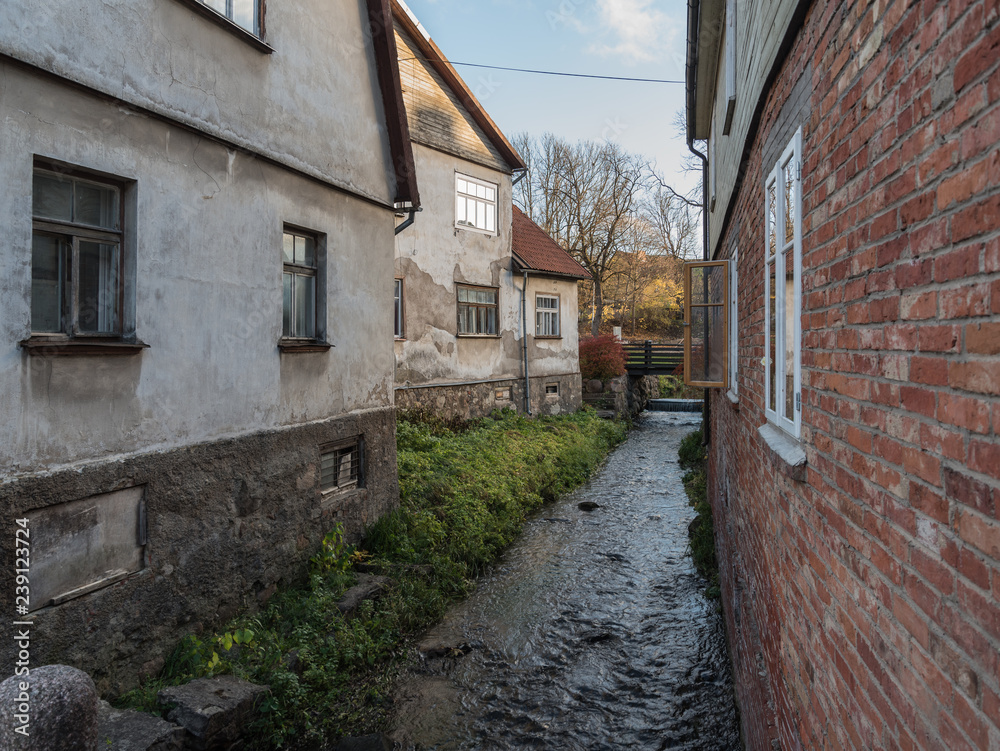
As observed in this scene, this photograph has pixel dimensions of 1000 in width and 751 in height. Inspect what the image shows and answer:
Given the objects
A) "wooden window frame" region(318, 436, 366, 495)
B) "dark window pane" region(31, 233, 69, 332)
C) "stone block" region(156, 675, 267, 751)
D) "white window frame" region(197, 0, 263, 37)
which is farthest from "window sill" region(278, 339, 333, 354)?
"stone block" region(156, 675, 267, 751)

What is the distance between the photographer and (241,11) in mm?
6258

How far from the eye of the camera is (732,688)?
5.62 m

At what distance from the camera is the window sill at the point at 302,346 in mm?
6751

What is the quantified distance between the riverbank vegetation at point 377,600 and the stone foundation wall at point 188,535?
0.76 ft

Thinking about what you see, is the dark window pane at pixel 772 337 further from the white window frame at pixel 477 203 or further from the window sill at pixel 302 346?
the white window frame at pixel 477 203

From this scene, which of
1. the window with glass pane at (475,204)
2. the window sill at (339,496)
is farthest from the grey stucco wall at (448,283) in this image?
the window sill at (339,496)

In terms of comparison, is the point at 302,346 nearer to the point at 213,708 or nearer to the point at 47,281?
the point at 47,281

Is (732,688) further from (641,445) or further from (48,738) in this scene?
(641,445)

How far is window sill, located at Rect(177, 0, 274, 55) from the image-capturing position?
559 centimetres

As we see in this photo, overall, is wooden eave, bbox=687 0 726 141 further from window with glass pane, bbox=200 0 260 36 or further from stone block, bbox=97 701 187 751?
stone block, bbox=97 701 187 751

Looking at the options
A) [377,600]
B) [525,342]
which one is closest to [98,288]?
[377,600]

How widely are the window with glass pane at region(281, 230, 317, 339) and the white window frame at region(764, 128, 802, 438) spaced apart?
Answer: 4927 mm

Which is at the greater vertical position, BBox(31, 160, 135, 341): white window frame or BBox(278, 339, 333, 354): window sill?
BBox(31, 160, 135, 341): white window frame

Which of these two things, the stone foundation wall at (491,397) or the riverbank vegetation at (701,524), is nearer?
the riverbank vegetation at (701,524)
